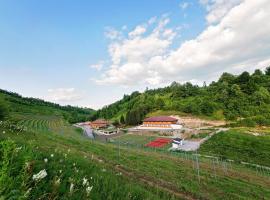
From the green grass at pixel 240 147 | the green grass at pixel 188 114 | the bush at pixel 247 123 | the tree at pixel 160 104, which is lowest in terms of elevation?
the green grass at pixel 240 147

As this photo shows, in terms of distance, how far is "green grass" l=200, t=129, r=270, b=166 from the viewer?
4241cm

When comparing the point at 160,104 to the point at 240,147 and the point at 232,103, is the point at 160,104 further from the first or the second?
the point at 240,147

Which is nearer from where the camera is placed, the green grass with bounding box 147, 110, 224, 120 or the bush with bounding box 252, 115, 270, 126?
the bush with bounding box 252, 115, 270, 126

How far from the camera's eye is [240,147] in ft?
158

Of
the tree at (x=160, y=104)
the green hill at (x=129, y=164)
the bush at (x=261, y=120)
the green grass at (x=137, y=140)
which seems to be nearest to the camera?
the green hill at (x=129, y=164)

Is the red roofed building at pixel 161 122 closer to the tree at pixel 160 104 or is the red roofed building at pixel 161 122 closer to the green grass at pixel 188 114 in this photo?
the green grass at pixel 188 114

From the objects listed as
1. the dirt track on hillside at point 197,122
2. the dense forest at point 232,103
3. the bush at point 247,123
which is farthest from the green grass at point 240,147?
the dirt track on hillside at point 197,122

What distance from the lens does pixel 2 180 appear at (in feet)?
5.97

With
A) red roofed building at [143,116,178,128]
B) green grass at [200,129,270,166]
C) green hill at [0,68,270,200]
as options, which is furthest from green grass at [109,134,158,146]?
red roofed building at [143,116,178,128]

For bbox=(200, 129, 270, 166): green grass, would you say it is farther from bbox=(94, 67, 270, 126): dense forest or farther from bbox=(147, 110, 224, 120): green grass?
bbox=(147, 110, 224, 120): green grass

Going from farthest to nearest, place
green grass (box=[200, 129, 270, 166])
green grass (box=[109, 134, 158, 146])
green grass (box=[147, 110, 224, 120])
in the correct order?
green grass (box=[147, 110, 224, 120]) < green grass (box=[109, 134, 158, 146]) < green grass (box=[200, 129, 270, 166])

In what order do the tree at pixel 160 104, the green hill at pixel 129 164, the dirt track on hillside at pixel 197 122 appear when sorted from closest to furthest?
the green hill at pixel 129 164 < the dirt track on hillside at pixel 197 122 < the tree at pixel 160 104

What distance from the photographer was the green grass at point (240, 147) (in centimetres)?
4241

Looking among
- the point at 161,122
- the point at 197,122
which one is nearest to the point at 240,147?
the point at 161,122
